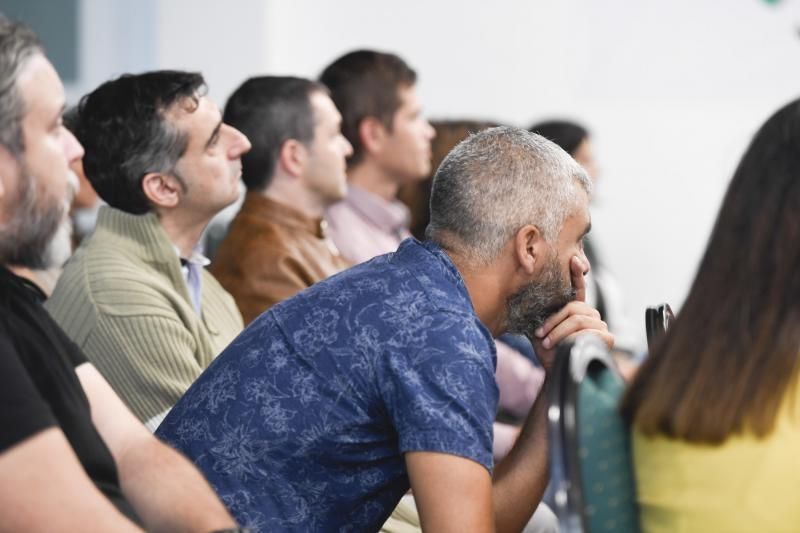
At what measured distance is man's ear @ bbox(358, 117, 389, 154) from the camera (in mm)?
3758

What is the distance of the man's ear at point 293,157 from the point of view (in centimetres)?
310

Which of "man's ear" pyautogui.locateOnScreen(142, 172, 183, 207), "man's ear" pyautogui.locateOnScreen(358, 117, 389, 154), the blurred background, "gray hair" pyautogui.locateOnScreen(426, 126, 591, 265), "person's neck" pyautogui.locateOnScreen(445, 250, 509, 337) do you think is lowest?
the blurred background

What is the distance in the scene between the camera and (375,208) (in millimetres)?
3664

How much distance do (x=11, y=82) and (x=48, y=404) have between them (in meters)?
0.35

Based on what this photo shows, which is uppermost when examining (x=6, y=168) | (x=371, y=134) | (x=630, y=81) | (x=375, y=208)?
(x=6, y=168)

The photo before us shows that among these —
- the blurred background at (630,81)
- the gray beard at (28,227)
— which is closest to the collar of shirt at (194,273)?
the gray beard at (28,227)

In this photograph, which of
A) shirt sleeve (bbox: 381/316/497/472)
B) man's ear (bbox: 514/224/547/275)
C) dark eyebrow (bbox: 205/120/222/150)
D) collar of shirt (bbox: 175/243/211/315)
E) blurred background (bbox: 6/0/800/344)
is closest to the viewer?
shirt sleeve (bbox: 381/316/497/472)

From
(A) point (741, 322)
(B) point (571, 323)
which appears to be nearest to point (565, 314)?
(B) point (571, 323)

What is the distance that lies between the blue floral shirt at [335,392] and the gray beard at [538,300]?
137 mm

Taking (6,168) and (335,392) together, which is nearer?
(6,168)

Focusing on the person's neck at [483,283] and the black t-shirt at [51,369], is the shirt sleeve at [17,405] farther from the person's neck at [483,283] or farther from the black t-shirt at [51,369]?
the person's neck at [483,283]

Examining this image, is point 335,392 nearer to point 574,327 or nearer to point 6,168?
point 574,327

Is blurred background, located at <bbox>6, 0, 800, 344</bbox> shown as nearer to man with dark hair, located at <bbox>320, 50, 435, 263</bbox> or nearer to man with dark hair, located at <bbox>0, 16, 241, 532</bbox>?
man with dark hair, located at <bbox>320, 50, 435, 263</bbox>

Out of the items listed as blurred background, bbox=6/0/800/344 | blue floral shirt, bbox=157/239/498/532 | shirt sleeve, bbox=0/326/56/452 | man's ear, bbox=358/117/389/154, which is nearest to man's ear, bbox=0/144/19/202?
shirt sleeve, bbox=0/326/56/452
